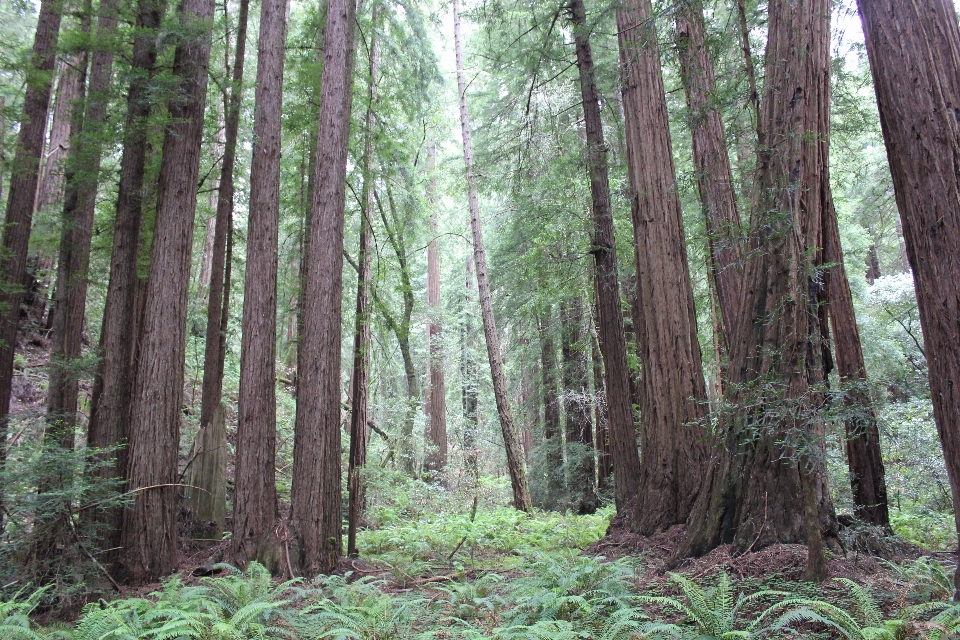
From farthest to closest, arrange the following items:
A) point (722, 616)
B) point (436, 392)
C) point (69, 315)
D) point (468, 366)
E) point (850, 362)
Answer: point (468, 366), point (436, 392), point (69, 315), point (850, 362), point (722, 616)

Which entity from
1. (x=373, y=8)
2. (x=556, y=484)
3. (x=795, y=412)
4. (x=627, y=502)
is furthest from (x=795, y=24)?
(x=556, y=484)

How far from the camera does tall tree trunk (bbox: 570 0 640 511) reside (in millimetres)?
8477

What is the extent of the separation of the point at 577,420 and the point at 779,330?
9795mm

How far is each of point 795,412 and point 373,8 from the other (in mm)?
10161

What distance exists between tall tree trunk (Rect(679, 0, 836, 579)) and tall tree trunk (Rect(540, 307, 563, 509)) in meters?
9.12

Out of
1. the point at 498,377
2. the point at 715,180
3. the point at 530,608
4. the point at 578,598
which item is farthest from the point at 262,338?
the point at 715,180

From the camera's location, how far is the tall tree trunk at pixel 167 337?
21.9 feet

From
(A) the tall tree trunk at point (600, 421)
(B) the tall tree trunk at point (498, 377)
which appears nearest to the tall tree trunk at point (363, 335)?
(B) the tall tree trunk at point (498, 377)

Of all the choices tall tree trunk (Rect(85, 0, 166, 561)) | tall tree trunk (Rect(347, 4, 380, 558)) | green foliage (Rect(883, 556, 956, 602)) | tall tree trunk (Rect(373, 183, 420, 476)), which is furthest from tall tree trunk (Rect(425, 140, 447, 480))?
green foliage (Rect(883, 556, 956, 602))

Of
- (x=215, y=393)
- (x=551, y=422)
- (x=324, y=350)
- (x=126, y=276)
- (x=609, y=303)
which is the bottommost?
(x=551, y=422)

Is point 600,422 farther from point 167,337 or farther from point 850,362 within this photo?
point 167,337

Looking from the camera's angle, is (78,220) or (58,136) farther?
(58,136)

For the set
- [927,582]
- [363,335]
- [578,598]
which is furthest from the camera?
[363,335]

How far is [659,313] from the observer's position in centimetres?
730
